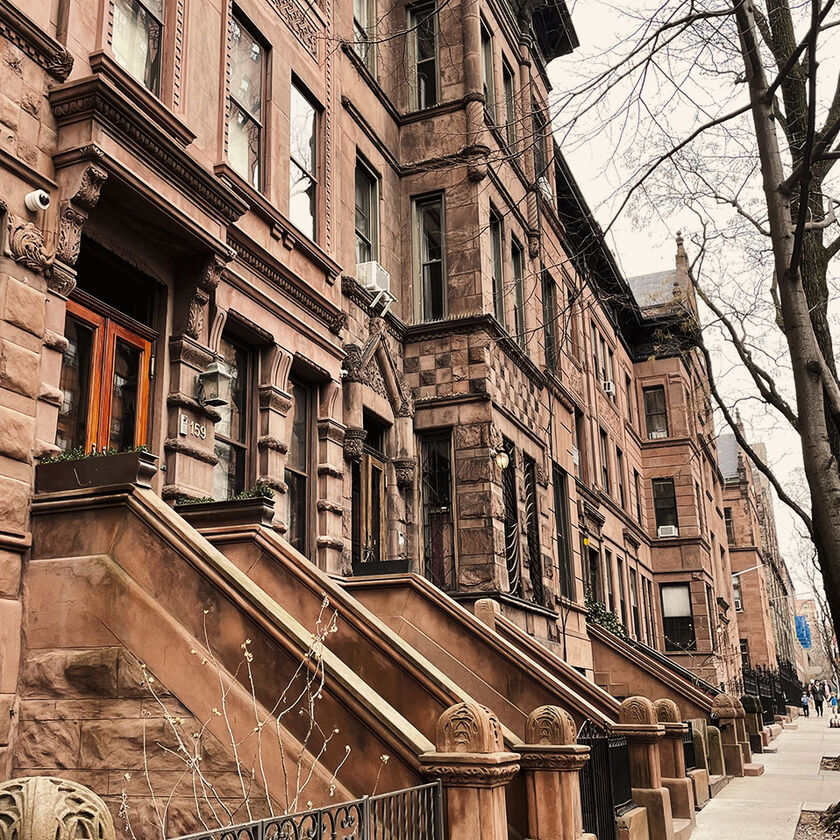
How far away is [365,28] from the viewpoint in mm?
17094

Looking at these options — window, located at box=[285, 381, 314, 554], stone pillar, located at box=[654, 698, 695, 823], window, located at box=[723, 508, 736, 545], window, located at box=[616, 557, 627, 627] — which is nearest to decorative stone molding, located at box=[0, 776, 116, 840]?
window, located at box=[285, 381, 314, 554]

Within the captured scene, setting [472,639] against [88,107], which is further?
[472,639]

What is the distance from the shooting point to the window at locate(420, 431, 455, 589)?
628 inches

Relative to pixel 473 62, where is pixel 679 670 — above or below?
below

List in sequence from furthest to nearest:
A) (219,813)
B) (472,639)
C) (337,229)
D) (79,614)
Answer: (337,229), (472,639), (79,614), (219,813)

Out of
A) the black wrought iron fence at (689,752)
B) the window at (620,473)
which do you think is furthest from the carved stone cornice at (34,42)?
the window at (620,473)

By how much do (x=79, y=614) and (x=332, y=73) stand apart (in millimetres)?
10823

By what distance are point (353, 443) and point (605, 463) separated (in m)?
19.7

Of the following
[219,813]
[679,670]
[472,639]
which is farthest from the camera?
[679,670]

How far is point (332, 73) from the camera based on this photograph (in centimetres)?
1491

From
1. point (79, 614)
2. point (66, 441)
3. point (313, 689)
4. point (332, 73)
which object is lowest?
point (313, 689)

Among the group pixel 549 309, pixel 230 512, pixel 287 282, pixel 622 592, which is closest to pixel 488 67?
pixel 549 309

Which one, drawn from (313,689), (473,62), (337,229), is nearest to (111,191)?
(313,689)

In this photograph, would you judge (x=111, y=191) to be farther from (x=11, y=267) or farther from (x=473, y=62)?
(x=473, y=62)
